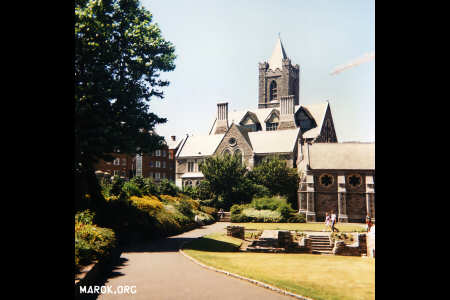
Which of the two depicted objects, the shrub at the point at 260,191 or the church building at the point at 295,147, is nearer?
the church building at the point at 295,147

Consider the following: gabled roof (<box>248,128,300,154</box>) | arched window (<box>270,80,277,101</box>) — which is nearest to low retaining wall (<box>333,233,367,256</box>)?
gabled roof (<box>248,128,300,154</box>)

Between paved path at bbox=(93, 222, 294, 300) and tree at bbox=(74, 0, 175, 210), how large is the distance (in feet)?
20.2

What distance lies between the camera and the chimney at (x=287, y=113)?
67938 mm

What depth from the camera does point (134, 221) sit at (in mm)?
21906

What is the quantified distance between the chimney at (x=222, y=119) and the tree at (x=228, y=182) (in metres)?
27.6

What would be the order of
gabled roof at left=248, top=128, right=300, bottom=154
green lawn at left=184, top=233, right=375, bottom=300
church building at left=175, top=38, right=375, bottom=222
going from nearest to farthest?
green lawn at left=184, top=233, right=375, bottom=300, church building at left=175, top=38, right=375, bottom=222, gabled roof at left=248, top=128, right=300, bottom=154

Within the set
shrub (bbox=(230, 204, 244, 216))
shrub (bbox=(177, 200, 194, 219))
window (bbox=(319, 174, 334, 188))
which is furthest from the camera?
window (bbox=(319, 174, 334, 188))

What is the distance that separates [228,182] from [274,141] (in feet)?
56.7

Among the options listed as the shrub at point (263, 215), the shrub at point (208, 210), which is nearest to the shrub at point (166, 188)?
the shrub at point (208, 210)

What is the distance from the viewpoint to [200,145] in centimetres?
7112

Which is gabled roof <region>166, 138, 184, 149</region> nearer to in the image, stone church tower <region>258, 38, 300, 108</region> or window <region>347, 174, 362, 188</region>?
stone church tower <region>258, 38, 300, 108</region>

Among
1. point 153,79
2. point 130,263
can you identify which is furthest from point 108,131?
point 130,263

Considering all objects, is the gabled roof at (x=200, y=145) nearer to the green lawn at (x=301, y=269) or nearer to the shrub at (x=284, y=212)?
the shrub at (x=284, y=212)

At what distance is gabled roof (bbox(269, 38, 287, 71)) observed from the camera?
82500mm
